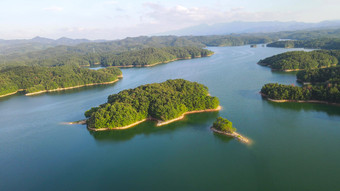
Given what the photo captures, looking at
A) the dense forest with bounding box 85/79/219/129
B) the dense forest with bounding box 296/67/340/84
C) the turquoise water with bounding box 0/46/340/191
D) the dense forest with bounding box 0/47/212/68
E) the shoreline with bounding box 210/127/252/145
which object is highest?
the dense forest with bounding box 0/47/212/68

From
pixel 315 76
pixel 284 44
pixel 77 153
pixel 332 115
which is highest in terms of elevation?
pixel 284 44

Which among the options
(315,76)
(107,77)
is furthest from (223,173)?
(107,77)

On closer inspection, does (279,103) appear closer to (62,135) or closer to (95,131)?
(95,131)

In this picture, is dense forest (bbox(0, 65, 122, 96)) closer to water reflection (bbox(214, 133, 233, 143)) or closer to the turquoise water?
the turquoise water

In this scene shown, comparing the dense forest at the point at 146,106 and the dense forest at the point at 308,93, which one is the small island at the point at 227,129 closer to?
the dense forest at the point at 146,106

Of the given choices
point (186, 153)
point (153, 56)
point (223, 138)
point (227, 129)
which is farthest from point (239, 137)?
point (153, 56)

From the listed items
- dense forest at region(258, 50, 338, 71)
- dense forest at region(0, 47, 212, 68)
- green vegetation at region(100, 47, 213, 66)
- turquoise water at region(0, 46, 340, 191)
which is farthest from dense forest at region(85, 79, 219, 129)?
dense forest at region(0, 47, 212, 68)
